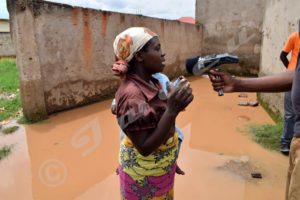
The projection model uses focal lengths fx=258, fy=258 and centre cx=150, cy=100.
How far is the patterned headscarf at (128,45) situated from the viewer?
1325 mm

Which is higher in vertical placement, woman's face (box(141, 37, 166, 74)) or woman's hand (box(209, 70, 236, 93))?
woman's face (box(141, 37, 166, 74))

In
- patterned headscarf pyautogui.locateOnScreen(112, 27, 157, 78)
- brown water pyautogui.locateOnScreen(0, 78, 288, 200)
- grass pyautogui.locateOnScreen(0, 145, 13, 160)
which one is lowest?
brown water pyautogui.locateOnScreen(0, 78, 288, 200)

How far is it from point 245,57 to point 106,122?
7.84 meters

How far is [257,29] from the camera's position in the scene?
10.5 metres

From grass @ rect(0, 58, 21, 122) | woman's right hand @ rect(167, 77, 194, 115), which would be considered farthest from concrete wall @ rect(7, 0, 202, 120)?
woman's right hand @ rect(167, 77, 194, 115)

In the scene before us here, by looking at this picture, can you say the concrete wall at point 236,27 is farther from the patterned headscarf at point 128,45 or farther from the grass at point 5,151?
the patterned headscarf at point 128,45

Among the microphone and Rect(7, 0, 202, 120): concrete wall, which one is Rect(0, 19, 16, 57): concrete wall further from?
the microphone

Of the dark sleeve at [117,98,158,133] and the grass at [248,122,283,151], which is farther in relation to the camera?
the grass at [248,122,283,151]

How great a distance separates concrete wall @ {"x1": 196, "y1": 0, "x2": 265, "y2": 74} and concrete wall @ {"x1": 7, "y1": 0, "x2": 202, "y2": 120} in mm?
4951

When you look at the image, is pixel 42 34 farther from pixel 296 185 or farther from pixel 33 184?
pixel 296 185

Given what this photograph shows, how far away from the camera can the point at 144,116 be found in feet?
3.89

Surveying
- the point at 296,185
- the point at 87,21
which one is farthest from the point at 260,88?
the point at 87,21

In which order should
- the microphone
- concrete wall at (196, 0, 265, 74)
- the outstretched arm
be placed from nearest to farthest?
the microphone < the outstretched arm < concrete wall at (196, 0, 265, 74)

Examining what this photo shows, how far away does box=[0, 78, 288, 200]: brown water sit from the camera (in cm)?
278
